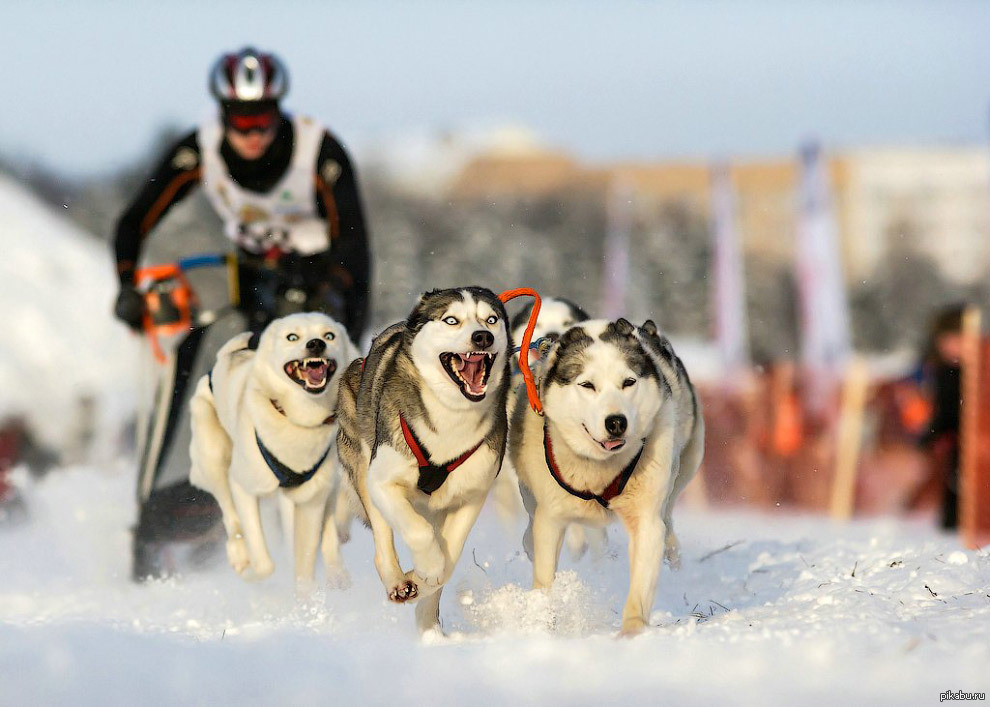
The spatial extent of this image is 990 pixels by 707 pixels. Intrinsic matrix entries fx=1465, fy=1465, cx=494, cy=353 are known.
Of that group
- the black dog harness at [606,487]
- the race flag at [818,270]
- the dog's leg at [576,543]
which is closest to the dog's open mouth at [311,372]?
the black dog harness at [606,487]

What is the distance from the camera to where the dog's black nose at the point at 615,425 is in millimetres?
4797

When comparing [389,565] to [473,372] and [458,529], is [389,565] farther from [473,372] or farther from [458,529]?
[473,372]

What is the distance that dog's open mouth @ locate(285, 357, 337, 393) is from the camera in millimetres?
5566

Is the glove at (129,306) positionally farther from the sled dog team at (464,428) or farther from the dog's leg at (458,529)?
the dog's leg at (458,529)

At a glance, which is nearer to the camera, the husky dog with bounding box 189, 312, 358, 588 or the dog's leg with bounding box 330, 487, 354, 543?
the husky dog with bounding box 189, 312, 358, 588

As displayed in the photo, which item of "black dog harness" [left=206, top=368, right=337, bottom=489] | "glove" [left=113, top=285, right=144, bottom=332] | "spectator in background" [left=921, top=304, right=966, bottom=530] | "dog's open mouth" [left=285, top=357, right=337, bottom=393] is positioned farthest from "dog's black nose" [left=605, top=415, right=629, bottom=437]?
"spectator in background" [left=921, top=304, right=966, bottom=530]

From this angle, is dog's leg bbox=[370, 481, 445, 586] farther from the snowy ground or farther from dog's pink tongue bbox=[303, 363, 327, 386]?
dog's pink tongue bbox=[303, 363, 327, 386]

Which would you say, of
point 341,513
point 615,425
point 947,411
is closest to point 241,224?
point 341,513

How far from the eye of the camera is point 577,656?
429cm

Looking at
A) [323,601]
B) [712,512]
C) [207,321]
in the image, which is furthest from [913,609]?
[712,512]

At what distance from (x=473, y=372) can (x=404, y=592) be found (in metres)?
0.77

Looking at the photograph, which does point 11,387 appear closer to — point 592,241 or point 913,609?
point 913,609

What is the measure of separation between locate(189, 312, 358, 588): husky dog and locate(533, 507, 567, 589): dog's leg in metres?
1.01

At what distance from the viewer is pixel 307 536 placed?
5.86 m
